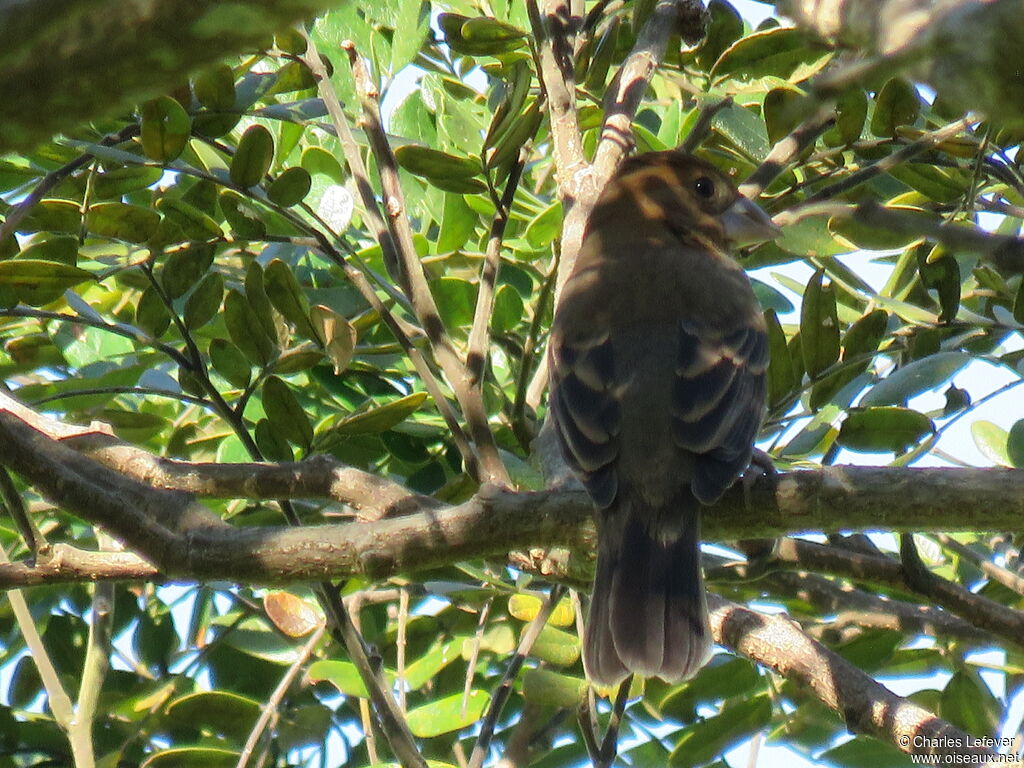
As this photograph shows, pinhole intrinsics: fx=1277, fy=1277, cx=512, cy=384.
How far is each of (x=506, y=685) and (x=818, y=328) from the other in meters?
1.19

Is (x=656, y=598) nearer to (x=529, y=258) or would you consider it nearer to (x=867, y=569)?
(x=867, y=569)

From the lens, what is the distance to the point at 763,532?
9.25 ft

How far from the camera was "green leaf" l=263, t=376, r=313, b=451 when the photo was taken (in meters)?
3.32

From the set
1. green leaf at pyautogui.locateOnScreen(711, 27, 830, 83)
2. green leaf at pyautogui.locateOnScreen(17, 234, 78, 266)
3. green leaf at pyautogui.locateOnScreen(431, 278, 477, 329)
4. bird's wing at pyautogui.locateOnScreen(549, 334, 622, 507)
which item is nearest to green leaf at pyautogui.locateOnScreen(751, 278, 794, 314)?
bird's wing at pyautogui.locateOnScreen(549, 334, 622, 507)

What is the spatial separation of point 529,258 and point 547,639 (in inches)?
49.3

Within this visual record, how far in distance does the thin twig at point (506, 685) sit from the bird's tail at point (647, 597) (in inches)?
6.0

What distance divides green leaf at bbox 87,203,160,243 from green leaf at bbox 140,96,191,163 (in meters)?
0.14

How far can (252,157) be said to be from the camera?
128 inches

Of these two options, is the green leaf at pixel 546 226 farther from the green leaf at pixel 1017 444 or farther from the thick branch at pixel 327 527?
the green leaf at pixel 1017 444

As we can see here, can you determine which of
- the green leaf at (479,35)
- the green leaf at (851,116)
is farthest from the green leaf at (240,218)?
the green leaf at (851,116)

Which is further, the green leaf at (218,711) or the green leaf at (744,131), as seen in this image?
the green leaf at (744,131)

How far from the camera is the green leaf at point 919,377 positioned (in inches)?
122

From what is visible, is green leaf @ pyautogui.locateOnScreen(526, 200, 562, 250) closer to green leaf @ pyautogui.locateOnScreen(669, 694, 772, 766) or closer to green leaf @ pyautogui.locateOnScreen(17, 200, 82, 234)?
green leaf @ pyautogui.locateOnScreen(17, 200, 82, 234)

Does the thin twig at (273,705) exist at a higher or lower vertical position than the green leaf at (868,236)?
lower
